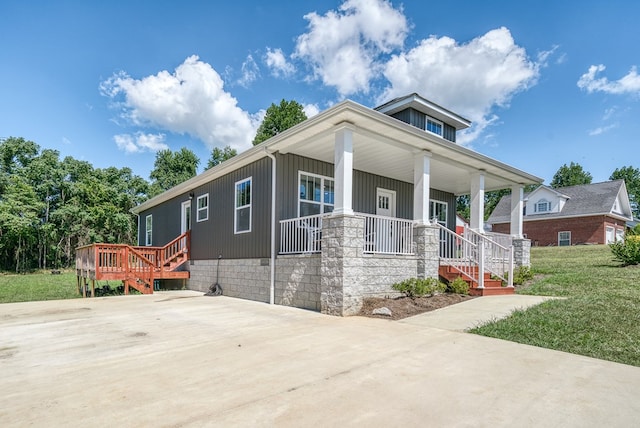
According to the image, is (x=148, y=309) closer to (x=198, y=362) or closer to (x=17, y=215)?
(x=198, y=362)

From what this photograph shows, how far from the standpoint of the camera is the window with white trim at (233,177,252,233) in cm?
949

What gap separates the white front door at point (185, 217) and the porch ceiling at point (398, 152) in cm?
676

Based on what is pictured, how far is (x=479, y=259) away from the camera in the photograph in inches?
321

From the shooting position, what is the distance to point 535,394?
2.76m

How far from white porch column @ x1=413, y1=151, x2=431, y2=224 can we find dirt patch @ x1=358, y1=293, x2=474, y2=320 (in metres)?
1.78

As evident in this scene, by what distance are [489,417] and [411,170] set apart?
8.44 metres

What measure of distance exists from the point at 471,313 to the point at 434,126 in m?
8.37

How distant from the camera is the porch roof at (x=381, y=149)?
21.9 feet

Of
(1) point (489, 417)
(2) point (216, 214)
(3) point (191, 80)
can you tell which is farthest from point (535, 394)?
(3) point (191, 80)

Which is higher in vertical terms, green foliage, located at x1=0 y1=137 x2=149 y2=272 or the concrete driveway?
green foliage, located at x1=0 y1=137 x2=149 y2=272

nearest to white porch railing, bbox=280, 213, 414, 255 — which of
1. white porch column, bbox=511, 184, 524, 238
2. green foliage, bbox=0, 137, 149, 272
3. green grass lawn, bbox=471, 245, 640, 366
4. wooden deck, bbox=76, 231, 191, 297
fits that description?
green grass lawn, bbox=471, 245, 640, 366

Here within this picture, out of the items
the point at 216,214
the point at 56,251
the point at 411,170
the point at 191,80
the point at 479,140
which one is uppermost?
the point at 191,80

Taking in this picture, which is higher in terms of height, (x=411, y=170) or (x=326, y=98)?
(x=326, y=98)

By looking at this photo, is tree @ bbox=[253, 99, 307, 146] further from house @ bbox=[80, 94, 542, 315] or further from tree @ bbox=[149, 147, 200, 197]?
house @ bbox=[80, 94, 542, 315]
